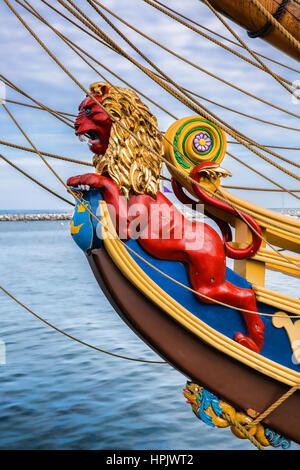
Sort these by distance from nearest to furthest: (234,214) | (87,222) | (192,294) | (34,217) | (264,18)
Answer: (264,18) → (87,222) → (192,294) → (234,214) → (34,217)

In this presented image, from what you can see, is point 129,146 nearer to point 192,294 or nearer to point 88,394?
point 192,294

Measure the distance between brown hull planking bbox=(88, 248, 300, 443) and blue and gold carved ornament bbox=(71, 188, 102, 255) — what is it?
7cm

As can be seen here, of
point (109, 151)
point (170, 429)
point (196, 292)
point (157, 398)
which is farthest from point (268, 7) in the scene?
point (157, 398)

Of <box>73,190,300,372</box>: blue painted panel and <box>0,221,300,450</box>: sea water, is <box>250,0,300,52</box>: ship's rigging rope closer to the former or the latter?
<box>73,190,300,372</box>: blue painted panel

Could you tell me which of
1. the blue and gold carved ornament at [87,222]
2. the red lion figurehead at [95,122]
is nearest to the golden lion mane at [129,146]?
the red lion figurehead at [95,122]

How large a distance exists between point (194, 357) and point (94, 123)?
59.5 inches

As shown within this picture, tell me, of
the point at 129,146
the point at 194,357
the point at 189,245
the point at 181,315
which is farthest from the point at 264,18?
the point at 194,357

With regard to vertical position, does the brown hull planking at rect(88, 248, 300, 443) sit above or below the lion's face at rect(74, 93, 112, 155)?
below

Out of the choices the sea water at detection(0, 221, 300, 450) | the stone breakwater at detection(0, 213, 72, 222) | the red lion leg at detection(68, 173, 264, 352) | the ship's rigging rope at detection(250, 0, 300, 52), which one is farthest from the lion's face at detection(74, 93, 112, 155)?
the stone breakwater at detection(0, 213, 72, 222)

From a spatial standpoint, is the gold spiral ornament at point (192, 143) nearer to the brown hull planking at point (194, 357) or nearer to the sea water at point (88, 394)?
the brown hull planking at point (194, 357)

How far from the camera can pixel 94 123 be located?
9.84 feet

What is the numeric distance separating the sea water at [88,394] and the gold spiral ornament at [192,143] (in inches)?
117

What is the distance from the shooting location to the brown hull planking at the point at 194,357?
3.13 m

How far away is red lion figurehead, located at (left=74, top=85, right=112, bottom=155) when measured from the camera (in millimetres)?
2984
